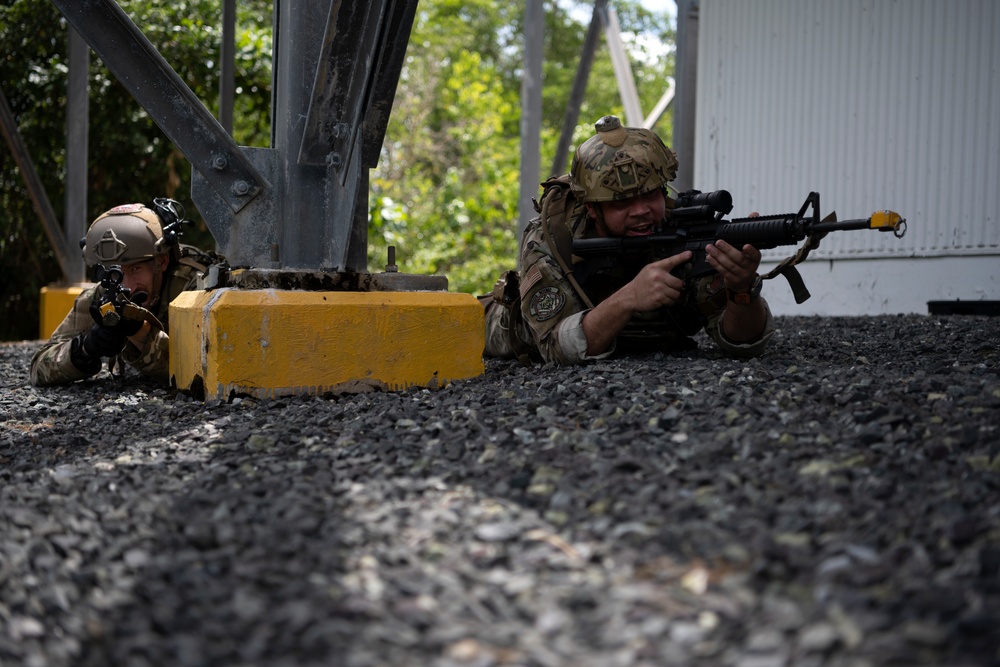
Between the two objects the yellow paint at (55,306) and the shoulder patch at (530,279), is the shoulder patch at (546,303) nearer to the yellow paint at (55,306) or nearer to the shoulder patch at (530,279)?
the shoulder patch at (530,279)

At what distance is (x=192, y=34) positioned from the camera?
9.63 m

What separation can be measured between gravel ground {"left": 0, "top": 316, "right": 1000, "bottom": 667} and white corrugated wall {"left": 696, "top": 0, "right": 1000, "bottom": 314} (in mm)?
3565

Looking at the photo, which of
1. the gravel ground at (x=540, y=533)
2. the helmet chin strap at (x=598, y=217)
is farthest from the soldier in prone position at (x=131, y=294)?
the helmet chin strap at (x=598, y=217)

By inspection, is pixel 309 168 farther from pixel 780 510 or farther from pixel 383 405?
pixel 780 510

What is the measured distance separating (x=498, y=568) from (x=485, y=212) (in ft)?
49.1

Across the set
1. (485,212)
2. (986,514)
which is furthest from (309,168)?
(485,212)

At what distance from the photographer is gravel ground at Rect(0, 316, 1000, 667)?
53.3 inches

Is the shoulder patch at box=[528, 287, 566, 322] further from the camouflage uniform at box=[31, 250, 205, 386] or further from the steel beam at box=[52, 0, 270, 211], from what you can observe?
the camouflage uniform at box=[31, 250, 205, 386]

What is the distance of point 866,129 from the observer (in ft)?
20.9

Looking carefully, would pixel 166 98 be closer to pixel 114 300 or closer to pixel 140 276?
pixel 114 300

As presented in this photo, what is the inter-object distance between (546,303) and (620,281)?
0.32 m

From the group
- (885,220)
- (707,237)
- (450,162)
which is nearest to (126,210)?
(707,237)

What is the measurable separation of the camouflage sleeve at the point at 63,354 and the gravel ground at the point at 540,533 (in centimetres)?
129

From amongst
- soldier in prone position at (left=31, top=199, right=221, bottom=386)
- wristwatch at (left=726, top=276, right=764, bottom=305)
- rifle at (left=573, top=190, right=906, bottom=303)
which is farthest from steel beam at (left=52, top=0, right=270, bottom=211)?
wristwatch at (left=726, top=276, right=764, bottom=305)
